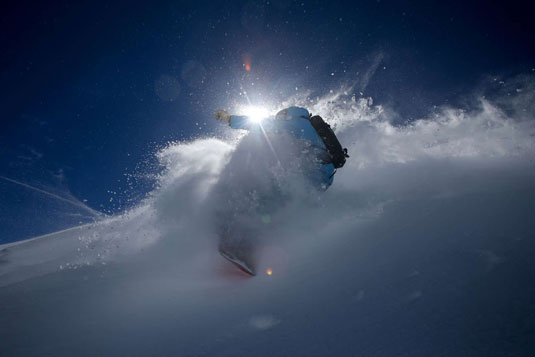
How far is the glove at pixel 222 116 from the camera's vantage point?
5484mm

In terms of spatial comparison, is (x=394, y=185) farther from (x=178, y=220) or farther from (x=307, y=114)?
(x=178, y=220)

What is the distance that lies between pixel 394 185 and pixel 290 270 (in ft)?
13.9

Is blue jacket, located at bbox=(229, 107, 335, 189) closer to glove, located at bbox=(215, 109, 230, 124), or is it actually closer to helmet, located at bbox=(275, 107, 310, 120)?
helmet, located at bbox=(275, 107, 310, 120)

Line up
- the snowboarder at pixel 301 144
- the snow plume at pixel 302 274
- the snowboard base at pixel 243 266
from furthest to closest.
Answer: the snowboarder at pixel 301 144 < the snowboard base at pixel 243 266 < the snow plume at pixel 302 274

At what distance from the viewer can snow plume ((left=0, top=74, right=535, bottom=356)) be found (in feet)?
4.91

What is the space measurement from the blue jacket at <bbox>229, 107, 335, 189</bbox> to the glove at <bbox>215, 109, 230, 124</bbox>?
98 cm

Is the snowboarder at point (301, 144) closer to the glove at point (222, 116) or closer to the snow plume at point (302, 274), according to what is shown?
the snow plume at point (302, 274)

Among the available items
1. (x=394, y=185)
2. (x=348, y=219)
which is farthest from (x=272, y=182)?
(x=394, y=185)

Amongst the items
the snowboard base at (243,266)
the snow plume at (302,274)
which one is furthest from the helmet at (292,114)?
the snowboard base at (243,266)

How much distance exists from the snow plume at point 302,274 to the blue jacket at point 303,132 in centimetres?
40

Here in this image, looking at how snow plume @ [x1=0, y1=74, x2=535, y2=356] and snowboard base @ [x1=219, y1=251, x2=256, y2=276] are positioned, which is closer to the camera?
snow plume @ [x1=0, y1=74, x2=535, y2=356]

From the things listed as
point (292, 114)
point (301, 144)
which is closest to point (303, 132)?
point (301, 144)

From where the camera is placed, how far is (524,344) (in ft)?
3.93

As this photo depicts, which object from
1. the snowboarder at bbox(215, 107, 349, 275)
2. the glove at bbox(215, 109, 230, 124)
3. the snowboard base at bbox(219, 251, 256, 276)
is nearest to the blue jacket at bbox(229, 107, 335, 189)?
the snowboarder at bbox(215, 107, 349, 275)
